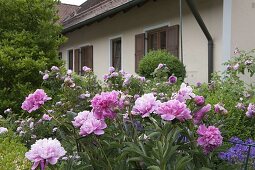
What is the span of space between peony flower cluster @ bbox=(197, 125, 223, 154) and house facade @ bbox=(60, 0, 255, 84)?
632cm

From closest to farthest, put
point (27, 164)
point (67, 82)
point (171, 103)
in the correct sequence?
point (171, 103), point (27, 164), point (67, 82)

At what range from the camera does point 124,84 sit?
487 cm

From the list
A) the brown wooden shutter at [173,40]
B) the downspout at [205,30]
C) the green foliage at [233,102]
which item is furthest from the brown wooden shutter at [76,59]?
the green foliage at [233,102]

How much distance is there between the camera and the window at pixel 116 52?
12734 mm

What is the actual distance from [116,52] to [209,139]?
36.2 ft

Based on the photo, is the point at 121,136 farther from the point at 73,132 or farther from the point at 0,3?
the point at 0,3

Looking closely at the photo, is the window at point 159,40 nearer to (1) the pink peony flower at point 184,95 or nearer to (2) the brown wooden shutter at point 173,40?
(2) the brown wooden shutter at point 173,40

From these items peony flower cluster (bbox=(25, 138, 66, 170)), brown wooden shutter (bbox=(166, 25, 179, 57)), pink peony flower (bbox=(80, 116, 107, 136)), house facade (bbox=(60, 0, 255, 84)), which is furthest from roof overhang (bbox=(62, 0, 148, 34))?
peony flower cluster (bbox=(25, 138, 66, 170))

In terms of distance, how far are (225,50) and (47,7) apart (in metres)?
3.49

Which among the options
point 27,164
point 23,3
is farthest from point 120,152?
point 23,3

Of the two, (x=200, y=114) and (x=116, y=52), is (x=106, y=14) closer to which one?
(x=116, y=52)

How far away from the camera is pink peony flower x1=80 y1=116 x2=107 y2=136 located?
189cm

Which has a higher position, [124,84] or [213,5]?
[213,5]

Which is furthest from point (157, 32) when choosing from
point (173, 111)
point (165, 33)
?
point (173, 111)
